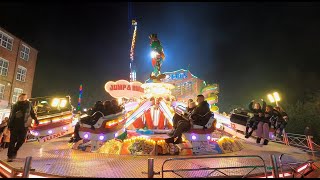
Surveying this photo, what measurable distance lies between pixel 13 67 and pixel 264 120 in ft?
81.4

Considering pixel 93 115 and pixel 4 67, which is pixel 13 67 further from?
pixel 93 115

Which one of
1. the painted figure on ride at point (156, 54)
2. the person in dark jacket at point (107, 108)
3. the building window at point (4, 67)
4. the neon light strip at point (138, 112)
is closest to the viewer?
the person in dark jacket at point (107, 108)

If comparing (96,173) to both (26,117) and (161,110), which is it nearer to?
(26,117)

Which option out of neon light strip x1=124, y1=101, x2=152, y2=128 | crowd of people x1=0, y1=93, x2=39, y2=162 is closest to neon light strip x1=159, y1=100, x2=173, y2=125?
neon light strip x1=124, y1=101, x2=152, y2=128

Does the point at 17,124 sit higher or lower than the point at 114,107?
lower

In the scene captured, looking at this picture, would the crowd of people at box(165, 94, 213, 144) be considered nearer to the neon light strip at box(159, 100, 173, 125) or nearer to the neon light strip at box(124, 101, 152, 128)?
the neon light strip at box(159, 100, 173, 125)

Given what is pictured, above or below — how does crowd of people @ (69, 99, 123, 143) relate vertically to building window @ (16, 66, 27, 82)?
below

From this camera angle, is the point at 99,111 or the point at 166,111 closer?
the point at 99,111

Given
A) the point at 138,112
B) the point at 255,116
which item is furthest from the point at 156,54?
the point at 255,116

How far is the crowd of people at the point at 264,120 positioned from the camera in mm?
8406

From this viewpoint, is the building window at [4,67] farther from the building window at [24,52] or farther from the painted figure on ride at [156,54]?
the painted figure on ride at [156,54]

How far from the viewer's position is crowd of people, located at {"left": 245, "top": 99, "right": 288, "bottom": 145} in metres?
8.41

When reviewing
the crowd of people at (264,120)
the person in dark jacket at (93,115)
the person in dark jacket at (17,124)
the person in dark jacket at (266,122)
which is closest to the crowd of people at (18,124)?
the person in dark jacket at (17,124)

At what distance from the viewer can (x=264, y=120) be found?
835 centimetres
